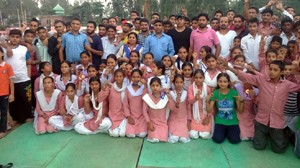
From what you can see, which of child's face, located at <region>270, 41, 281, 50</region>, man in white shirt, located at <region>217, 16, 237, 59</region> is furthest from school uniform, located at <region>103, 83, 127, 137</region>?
child's face, located at <region>270, 41, 281, 50</region>

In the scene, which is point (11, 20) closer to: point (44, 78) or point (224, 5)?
point (224, 5)

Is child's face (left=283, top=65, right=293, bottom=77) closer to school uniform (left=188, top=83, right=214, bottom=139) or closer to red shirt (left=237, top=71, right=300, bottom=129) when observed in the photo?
red shirt (left=237, top=71, right=300, bottom=129)

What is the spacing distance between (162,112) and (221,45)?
5.98ft

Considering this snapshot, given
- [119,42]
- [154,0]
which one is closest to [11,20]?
[154,0]

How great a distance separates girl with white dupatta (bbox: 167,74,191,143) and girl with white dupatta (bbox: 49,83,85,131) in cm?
140

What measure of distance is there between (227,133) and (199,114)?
0.48m

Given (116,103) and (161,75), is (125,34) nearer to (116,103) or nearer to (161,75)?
(161,75)

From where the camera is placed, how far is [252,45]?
4594 millimetres

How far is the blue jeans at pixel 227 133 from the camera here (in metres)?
3.70

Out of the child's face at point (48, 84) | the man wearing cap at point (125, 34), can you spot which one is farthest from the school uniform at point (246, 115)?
the child's face at point (48, 84)

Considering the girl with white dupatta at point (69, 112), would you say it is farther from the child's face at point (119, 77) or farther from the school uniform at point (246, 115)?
the school uniform at point (246, 115)

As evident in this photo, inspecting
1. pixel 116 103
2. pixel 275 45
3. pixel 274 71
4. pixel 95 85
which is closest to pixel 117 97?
pixel 116 103

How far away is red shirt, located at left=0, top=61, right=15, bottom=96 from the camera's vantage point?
153 inches

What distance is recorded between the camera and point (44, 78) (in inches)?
163
